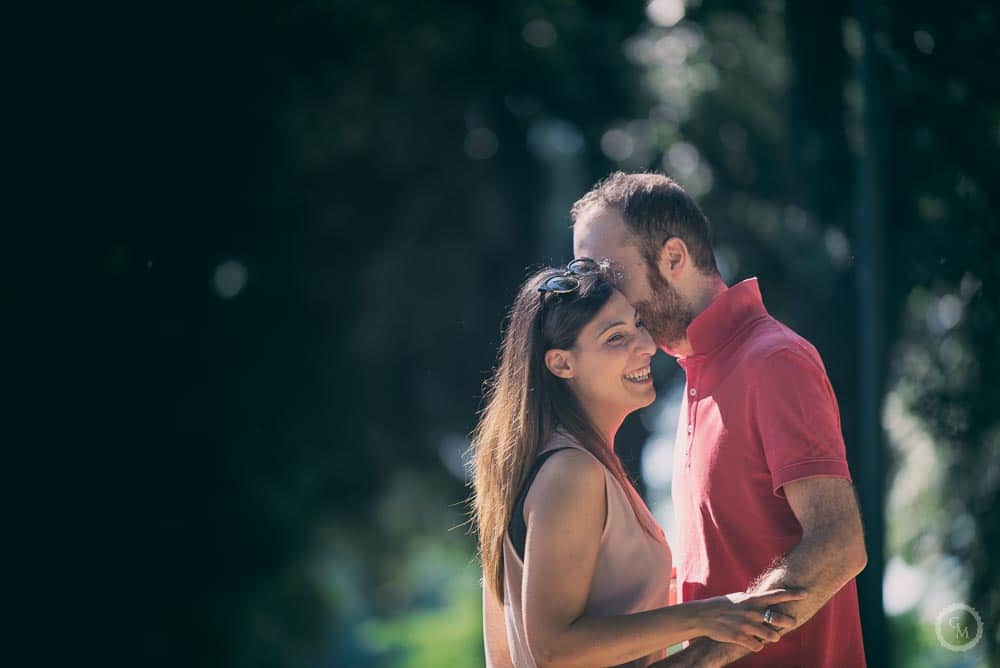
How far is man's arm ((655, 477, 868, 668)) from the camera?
8.66ft

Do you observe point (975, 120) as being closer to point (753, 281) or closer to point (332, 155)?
point (753, 281)

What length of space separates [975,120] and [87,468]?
6.64 m

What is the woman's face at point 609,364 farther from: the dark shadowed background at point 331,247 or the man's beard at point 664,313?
the dark shadowed background at point 331,247

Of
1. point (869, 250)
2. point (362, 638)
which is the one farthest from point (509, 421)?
point (362, 638)

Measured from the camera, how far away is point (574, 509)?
8.65ft

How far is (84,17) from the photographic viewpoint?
31.2 feet

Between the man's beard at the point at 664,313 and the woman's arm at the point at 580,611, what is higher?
the man's beard at the point at 664,313

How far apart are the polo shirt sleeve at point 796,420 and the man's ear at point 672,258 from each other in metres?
0.47

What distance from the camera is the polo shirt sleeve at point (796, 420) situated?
2.66 meters

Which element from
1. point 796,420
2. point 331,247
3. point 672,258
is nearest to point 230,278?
point 331,247

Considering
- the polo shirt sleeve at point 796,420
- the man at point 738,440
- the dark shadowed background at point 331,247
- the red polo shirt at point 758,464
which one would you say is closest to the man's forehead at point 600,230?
the man at point 738,440

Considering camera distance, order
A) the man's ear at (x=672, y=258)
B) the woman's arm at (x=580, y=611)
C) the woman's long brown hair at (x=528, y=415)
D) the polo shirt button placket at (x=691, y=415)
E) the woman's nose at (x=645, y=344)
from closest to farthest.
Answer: the woman's arm at (x=580, y=611) < the woman's long brown hair at (x=528, y=415) < the woman's nose at (x=645, y=344) < the polo shirt button placket at (x=691, y=415) < the man's ear at (x=672, y=258)

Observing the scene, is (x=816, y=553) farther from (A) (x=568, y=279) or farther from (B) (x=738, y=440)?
(A) (x=568, y=279)

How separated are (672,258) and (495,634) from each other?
1.06 meters
